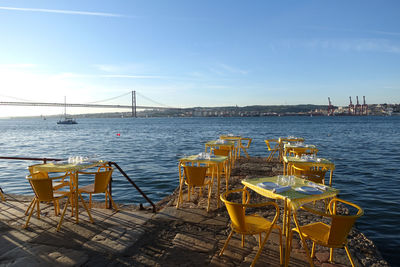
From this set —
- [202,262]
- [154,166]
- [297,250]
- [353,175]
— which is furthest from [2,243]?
[353,175]

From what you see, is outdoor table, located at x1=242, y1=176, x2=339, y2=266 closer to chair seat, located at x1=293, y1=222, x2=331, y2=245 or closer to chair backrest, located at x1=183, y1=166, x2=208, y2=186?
chair seat, located at x1=293, y1=222, x2=331, y2=245

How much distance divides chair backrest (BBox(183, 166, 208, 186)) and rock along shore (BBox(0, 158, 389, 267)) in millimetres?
401

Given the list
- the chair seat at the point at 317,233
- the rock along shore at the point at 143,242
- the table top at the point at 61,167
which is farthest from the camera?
the table top at the point at 61,167

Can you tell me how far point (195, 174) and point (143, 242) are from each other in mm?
1415

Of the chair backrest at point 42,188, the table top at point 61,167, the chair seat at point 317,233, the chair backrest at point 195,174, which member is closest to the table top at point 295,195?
the chair seat at point 317,233

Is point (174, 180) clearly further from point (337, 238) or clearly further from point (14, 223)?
point (337, 238)

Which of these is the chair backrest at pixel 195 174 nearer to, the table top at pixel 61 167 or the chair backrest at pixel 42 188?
the table top at pixel 61 167

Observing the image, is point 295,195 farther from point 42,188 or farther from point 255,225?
point 42,188

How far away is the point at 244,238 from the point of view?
3.03 metres

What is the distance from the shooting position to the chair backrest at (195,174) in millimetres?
4184

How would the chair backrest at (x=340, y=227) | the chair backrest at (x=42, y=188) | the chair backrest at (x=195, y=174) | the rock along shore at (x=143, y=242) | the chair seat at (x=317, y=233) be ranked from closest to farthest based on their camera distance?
the chair backrest at (x=340, y=227) → the chair seat at (x=317, y=233) → the rock along shore at (x=143, y=242) → the chair backrest at (x=42, y=188) → the chair backrest at (x=195, y=174)

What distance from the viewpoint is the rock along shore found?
8.71 feet

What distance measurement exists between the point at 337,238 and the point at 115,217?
2.78m

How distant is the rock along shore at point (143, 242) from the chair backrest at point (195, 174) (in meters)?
0.40
